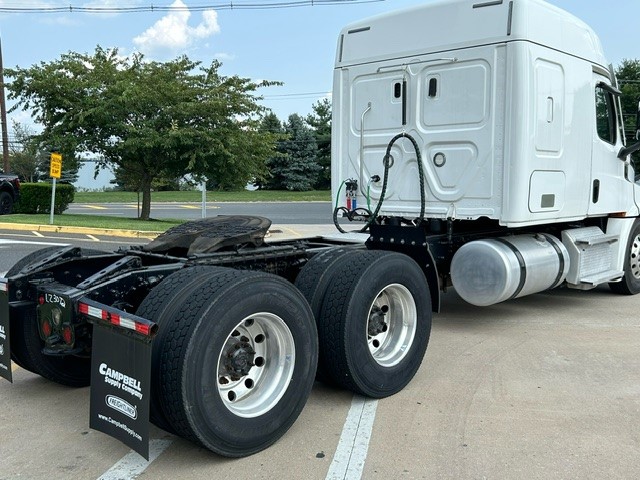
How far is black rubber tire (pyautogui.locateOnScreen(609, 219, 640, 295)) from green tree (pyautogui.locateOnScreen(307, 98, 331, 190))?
145ft

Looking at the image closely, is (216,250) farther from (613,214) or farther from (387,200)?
(613,214)

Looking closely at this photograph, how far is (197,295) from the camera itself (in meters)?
3.32

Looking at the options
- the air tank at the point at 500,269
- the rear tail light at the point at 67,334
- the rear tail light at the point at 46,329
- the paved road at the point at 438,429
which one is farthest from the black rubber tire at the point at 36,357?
the air tank at the point at 500,269

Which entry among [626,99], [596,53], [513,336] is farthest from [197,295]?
[626,99]

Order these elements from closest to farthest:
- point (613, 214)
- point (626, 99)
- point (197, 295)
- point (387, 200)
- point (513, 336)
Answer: point (197, 295), point (513, 336), point (387, 200), point (613, 214), point (626, 99)

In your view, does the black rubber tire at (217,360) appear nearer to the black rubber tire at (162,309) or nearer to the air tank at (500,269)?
the black rubber tire at (162,309)

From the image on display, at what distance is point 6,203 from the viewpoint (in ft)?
66.2

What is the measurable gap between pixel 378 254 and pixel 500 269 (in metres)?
1.85

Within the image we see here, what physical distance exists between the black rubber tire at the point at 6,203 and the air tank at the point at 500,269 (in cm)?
1808

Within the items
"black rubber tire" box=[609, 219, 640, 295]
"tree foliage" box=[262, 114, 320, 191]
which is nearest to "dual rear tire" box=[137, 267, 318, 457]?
"black rubber tire" box=[609, 219, 640, 295]

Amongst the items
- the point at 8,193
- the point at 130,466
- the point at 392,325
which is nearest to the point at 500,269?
the point at 392,325

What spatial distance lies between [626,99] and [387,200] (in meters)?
11.5

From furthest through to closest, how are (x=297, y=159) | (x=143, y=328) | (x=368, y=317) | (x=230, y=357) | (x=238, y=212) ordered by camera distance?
(x=297, y=159)
(x=238, y=212)
(x=368, y=317)
(x=230, y=357)
(x=143, y=328)

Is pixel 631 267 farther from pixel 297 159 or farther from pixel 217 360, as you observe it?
pixel 297 159
